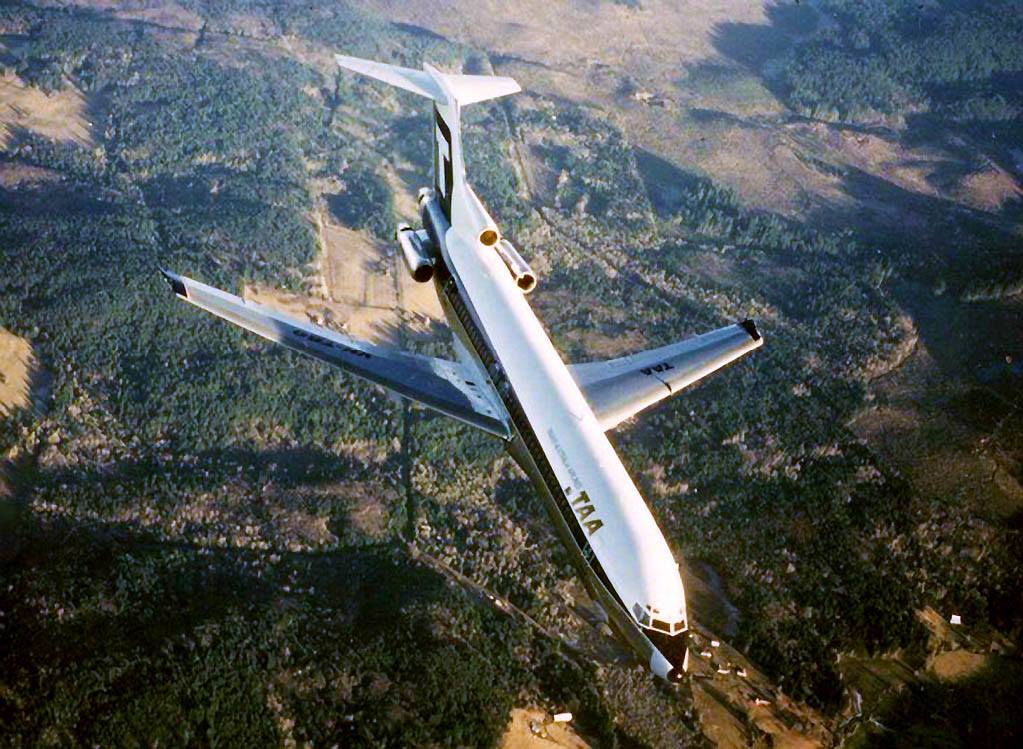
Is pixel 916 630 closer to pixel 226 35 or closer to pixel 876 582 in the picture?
pixel 876 582

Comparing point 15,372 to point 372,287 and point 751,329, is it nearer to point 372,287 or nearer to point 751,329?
point 372,287

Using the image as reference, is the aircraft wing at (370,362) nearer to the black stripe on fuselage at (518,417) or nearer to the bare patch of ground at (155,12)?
the black stripe on fuselage at (518,417)

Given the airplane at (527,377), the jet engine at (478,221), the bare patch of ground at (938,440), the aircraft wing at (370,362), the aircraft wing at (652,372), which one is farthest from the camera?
the bare patch of ground at (938,440)

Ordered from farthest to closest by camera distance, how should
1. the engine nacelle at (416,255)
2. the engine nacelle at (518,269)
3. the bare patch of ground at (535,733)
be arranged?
the engine nacelle at (416,255) → the engine nacelle at (518,269) → the bare patch of ground at (535,733)

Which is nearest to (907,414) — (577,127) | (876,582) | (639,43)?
(876,582)

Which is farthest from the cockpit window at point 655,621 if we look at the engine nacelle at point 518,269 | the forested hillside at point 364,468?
the engine nacelle at point 518,269

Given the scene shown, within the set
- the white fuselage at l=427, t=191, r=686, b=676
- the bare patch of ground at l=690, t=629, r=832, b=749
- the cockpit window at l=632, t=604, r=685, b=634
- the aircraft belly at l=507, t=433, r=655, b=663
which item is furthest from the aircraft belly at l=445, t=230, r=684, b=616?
the bare patch of ground at l=690, t=629, r=832, b=749

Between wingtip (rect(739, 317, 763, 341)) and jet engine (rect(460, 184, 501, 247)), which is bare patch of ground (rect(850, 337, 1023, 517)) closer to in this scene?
wingtip (rect(739, 317, 763, 341))
